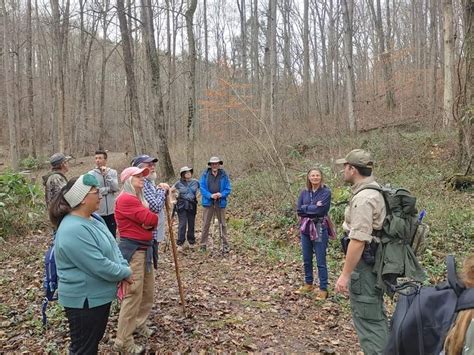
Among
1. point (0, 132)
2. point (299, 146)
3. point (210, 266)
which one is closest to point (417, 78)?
point (299, 146)

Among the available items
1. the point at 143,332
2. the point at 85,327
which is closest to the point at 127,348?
the point at 143,332

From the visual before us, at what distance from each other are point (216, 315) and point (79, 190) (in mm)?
2950

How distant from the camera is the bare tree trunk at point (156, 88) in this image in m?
15.7

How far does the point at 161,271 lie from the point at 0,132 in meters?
33.9

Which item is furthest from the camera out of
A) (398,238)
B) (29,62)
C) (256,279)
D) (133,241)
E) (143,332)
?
(29,62)

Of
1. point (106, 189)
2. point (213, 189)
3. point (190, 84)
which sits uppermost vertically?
point (190, 84)

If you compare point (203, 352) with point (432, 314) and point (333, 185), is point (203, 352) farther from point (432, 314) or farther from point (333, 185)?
point (333, 185)

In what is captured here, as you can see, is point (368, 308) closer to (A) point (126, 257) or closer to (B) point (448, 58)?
(A) point (126, 257)

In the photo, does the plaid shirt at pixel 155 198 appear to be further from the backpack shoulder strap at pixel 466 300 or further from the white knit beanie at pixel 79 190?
the backpack shoulder strap at pixel 466 300

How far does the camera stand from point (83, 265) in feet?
10.6

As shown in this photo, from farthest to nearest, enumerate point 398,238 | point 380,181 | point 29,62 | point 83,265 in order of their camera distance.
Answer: point 29,62
point 380,181
point 398,238
point 83,265

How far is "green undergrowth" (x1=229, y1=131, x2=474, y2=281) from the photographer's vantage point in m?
8.15

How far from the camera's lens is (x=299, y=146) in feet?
54.9

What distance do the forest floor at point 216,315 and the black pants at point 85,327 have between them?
117cm
